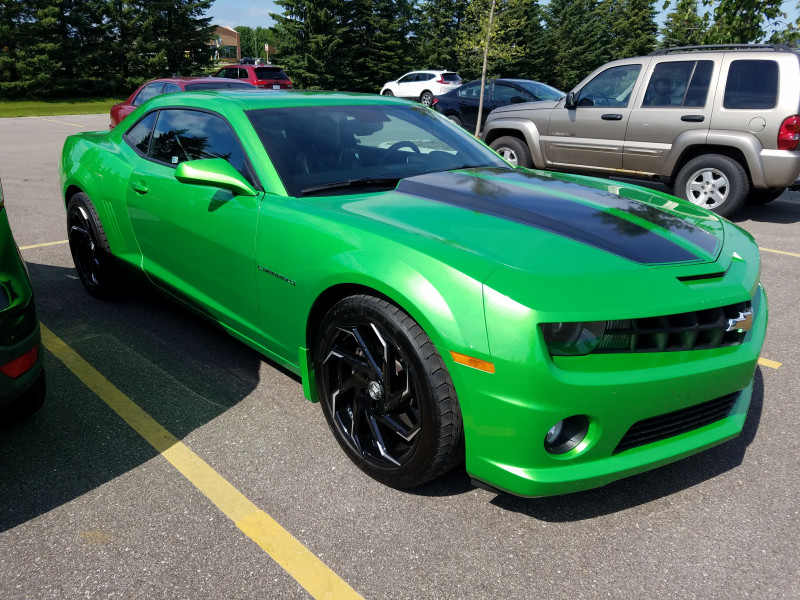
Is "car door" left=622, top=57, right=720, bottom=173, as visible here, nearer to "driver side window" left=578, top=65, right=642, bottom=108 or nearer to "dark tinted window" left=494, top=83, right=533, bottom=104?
"driver side window" left=578, top=65, right=642, bottom=108

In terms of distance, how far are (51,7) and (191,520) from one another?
4337 centimetres

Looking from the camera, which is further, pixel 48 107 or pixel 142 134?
pixel 48 107

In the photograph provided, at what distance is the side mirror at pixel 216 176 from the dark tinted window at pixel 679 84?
6.46 metres

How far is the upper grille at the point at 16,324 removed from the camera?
238 cm

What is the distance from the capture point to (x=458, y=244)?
231 centimetres

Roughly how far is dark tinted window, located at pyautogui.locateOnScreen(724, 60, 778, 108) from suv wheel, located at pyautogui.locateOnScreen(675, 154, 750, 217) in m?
0.64

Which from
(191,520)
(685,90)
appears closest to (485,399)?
(191,520)

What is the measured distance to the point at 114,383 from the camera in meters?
3.46

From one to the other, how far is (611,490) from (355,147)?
2.06 m

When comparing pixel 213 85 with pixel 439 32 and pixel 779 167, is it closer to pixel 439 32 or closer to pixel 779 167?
pixel 779 167

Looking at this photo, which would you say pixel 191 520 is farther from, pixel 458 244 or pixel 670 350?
pixel 670 350

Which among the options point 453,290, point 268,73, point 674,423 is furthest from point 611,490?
point 268,73

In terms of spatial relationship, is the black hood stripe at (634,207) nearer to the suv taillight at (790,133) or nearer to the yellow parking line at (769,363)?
the yellow parking line at (769,363)

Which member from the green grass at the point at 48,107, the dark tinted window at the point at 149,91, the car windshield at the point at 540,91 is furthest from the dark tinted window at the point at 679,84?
the green grass at the point at 48,107
